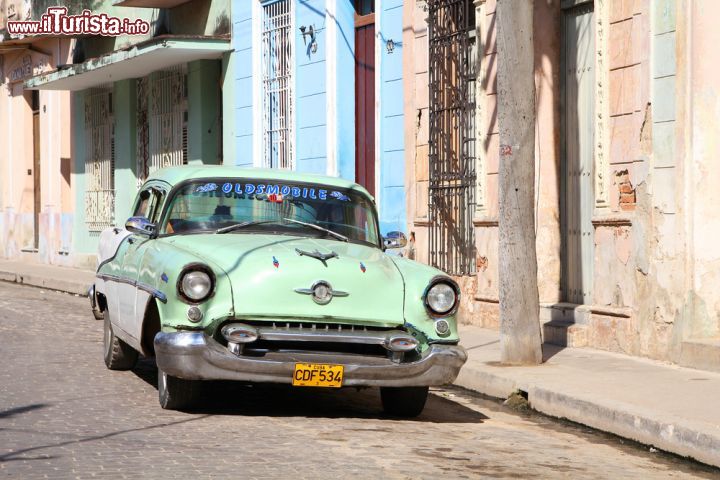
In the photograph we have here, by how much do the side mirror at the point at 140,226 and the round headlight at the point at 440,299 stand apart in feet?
6.90

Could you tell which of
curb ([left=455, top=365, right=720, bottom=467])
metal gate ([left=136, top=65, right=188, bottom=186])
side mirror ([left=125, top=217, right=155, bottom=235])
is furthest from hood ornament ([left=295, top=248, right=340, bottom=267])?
metal gate ([left=136, top=65, right=188, bottom=186])

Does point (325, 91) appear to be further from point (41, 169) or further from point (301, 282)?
point (41, 169)

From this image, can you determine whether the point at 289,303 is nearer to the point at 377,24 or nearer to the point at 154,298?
the point at 154,298

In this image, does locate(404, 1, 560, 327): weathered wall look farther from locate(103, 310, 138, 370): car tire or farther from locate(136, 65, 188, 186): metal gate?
locate(136, 65, 188, 186): metal gate

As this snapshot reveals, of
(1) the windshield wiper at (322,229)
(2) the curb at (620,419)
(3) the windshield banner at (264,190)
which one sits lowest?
(2) the curb at (620,419)

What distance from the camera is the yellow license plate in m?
8.28

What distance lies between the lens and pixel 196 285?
8344 millimetres

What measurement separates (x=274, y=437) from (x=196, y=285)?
1.08 meters

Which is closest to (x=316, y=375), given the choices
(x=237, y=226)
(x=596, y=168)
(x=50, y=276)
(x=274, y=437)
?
(x=274, y=437)

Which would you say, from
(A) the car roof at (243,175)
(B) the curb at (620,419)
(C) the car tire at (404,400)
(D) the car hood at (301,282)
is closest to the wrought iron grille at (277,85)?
(A) the car roof at (243,175)

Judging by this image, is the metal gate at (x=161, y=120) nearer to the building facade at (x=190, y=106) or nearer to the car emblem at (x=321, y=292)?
the building facade at (x=190, y=106)

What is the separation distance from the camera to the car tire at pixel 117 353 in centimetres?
1070

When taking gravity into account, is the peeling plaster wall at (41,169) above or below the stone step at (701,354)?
above

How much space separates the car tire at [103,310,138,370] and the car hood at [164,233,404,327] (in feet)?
6.62
